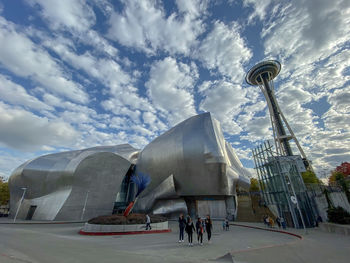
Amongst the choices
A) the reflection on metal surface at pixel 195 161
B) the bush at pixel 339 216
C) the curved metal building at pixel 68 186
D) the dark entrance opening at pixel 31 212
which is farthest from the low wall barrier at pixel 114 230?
the dark entrance opening at pixel 31 212

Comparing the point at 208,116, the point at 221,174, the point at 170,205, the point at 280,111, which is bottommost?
the point at 170,205

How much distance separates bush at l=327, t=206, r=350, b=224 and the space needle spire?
5133 centimetres

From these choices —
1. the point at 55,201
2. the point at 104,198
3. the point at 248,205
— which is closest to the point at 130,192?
the point at 104,198

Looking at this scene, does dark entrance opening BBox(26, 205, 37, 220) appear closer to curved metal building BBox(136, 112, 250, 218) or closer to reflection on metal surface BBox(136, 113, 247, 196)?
curved metal building BBox(136, 112, 250, 218)

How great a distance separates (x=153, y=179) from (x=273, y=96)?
62.4m

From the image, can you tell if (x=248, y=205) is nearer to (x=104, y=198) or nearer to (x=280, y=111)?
(x=104, y=198)

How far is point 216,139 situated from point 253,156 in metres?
5.57

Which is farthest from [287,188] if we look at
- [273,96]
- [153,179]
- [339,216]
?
[273,96]

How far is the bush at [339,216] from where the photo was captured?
14778 millimetres

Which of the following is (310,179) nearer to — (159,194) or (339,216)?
(339,216)

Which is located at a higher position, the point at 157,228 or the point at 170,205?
the point at 170,205

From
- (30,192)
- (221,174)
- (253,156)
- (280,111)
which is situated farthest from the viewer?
(280,111)

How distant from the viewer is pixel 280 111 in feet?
222

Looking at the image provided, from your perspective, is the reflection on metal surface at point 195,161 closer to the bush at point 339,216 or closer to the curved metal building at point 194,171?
the curved metal building at point 194,171
